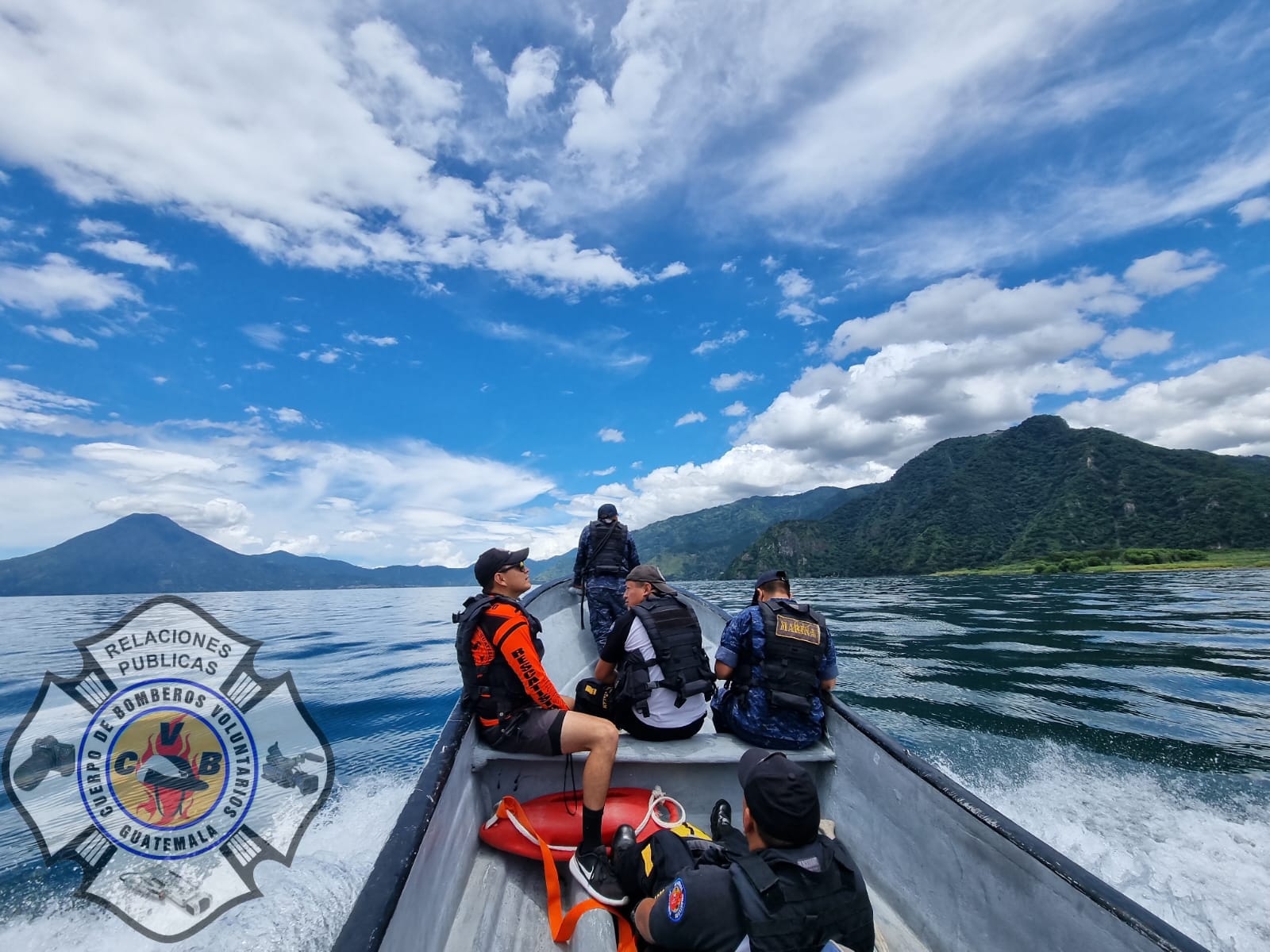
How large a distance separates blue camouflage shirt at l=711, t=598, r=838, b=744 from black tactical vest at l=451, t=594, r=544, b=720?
5.06 ft

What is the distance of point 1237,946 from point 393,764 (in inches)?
257

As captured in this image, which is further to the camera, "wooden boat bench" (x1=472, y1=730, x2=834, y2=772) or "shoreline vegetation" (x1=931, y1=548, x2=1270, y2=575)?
"shoreline vegetation" (x1=931, y1=548, x2=1270, y2=575)

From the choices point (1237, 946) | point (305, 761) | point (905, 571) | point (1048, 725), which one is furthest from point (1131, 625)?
point (905, 571)

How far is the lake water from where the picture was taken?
3.29m

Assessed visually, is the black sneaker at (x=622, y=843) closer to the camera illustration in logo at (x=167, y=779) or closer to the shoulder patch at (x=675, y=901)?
the shoulder patch at (x=675, y=901)

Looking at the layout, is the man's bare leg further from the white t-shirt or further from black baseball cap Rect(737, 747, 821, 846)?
black baseball cap Rect(737, 747, 821, 846)

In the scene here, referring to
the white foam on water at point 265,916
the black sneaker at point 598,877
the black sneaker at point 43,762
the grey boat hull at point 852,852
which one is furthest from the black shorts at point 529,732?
the black sneaker at point 43,762

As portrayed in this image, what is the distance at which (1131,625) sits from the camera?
13.7 meters

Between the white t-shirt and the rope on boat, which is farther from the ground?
the white t-shirt

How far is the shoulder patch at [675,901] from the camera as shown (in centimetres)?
182

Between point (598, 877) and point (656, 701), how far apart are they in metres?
1.27

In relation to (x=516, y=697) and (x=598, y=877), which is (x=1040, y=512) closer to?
(x=516, y=697)

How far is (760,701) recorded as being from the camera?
393 centimetres

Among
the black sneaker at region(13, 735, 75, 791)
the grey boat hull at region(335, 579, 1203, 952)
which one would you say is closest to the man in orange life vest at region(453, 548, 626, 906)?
the grey boat hull at region(335, 579, 1203, 952)
